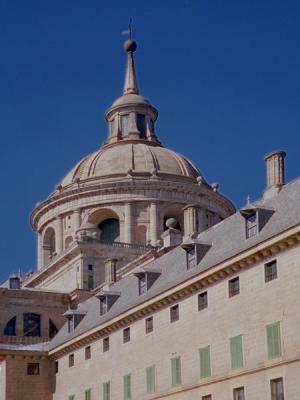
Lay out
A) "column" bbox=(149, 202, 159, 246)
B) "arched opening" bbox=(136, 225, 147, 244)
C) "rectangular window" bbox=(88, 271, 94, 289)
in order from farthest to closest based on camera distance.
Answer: "arched opening" bbox=(136, 225, 147, 244)
"column" bbox=(149, 202, 159, 246)
"rectangular window" bbox=(88, 271, 94, 289)

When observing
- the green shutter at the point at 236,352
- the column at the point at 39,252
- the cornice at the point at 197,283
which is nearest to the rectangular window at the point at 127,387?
the cornice at the point at 197,283

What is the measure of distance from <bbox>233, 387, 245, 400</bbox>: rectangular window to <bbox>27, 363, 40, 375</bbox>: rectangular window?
24.4 meters

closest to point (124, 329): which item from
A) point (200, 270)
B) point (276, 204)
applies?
point (200, 270)

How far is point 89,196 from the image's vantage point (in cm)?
9844

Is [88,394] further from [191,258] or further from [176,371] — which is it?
[191,258]

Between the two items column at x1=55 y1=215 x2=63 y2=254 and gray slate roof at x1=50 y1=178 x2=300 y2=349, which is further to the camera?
column at x1=55 y1=215 x2=63 y2=254

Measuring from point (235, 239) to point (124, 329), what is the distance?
36.2 ft

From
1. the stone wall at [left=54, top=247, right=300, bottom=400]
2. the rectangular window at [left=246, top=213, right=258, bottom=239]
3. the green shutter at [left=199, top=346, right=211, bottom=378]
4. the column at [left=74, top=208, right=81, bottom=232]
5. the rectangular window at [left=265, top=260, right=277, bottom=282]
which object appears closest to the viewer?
the stone wall at [left=54, top=247, right=300, bottom=400]

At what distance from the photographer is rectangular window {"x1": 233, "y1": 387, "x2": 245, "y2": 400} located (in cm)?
4188

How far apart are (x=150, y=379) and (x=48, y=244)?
2219 inches

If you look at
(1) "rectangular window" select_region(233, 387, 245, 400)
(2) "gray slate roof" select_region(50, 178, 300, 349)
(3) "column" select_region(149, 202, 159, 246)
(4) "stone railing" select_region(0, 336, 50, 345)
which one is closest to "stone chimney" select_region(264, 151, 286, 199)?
(2) "gray slate roof" select_region(50, 178, 300, 349)

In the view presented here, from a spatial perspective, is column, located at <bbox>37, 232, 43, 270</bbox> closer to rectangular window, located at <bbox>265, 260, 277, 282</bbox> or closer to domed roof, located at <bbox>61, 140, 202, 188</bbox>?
domed roof, located at <bbox>61, 140, 202, 188</bbox>

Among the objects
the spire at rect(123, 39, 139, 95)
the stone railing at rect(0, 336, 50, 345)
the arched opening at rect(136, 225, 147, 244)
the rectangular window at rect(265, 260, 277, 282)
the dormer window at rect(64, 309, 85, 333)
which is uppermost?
the spire at rect(123, 39, 139, 95)

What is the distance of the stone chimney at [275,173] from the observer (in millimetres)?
52969
